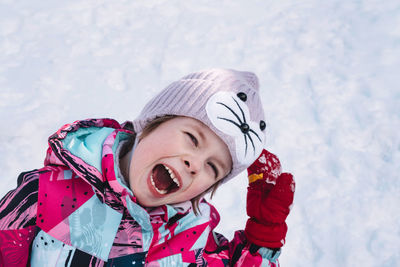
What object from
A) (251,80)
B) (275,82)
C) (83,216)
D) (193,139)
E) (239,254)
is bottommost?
(83,216)

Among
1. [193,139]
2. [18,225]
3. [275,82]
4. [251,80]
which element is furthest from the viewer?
[275,82]

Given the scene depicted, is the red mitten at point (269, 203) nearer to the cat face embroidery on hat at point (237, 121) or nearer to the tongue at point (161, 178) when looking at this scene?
the cat face embroidery on hat at point (237, 121)

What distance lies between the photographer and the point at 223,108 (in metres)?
1.33

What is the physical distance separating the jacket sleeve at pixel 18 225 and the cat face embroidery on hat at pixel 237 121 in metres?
0.68

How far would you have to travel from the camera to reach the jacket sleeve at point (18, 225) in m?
1.21

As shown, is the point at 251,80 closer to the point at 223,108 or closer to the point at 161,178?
the point at 223,108

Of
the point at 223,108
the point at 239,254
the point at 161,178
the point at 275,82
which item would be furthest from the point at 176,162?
the point at 275,82

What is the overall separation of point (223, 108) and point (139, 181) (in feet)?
1.29

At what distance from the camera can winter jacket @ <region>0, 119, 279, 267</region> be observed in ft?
4.07

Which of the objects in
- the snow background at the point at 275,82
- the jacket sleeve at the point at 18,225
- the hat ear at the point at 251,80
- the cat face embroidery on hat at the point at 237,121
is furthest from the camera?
the snow background at the point at 275,82

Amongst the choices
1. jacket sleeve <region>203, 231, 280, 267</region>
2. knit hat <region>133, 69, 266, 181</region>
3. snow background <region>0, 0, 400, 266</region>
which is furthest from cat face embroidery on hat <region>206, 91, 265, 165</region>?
snow background <region>0, 0, 400, 266</region>

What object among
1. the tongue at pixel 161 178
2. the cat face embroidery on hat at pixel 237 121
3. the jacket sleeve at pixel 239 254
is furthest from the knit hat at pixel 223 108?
the jacket sleeve at pixel 239 254

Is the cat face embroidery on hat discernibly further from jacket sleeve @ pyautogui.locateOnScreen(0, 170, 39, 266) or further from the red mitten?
jacket sleeve @ pyautogui.locateOnScreen(0, 170, 39, 266)

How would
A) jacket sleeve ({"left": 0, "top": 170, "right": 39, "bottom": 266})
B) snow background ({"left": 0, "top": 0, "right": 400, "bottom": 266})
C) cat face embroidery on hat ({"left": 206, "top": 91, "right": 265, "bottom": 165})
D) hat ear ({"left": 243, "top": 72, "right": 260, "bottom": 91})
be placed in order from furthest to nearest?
snow background ({"left": 0, "top": 0, "right": 400, "bottom": 266}) < hat ear ({"left": 243, "top": 72, "right": 260, "bottom": 91}) < cat face embroidery on hat ({"left": 206, "top": 91, "right": 265, "bottom": 165}) < jacket sleeve ({"left": 0, "top": 170, "right": 39, "bottom": 266})
